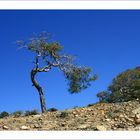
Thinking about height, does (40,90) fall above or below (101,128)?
above

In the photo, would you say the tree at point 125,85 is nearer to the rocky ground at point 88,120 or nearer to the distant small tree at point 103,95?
the distant small tree at point 103,95

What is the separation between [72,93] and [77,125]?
31.9 ft

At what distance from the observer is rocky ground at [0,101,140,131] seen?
637 inches

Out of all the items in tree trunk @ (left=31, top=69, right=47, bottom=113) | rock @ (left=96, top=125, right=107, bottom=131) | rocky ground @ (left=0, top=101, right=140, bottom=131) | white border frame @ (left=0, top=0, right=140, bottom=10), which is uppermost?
white border frame @ (left=0, top=0, right=140, bottom=10)

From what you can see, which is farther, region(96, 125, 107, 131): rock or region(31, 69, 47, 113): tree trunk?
region(31, 69, 47, 113): tree trunk

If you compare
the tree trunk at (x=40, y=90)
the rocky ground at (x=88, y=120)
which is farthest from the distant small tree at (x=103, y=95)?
the rocky ground at (x=88, y=120)

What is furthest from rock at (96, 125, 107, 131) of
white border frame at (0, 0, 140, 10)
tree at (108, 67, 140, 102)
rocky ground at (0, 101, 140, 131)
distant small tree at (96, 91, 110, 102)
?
distant small tree at (96, 91, 110, 102)

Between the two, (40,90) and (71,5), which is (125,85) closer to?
(40,90)

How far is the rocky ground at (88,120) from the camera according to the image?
53.1 feet

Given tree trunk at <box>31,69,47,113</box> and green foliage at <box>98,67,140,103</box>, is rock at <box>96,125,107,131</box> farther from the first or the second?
green foliage at <box>98,67,140,103</box>

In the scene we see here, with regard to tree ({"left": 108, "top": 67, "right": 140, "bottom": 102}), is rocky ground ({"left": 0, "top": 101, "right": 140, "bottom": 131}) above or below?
below

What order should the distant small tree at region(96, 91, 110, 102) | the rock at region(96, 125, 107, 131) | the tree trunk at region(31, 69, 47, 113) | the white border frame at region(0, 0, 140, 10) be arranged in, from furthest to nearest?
the distant small tree at region(96, 91, 110, 102)
the tree trunk at region(31, 69, 47, 113)
the white border frame at region(0, 0, 140, 10)
the rock at region(96, 125, 107, 131)

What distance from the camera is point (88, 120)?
56.7ft

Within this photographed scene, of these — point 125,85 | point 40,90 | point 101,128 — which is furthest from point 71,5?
point 125,85
